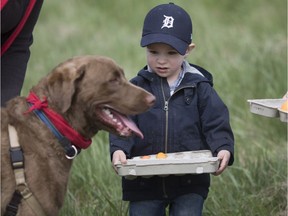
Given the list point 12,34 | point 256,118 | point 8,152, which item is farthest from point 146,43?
point 256,118

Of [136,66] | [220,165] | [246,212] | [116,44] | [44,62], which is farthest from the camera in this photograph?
[116,44]

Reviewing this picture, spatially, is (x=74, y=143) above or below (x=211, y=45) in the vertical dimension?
below

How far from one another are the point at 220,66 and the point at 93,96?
17.5ft

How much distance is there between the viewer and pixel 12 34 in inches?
179

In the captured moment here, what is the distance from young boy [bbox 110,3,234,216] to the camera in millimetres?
4535

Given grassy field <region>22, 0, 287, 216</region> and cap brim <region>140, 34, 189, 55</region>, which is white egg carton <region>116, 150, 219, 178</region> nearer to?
cap brim <region>140, 34, 189, 55</region>

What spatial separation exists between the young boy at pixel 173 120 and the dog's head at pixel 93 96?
40cm

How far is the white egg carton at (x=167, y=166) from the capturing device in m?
4.18

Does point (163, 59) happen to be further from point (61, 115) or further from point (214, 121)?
point (61, 115)

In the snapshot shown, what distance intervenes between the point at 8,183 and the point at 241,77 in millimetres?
5154

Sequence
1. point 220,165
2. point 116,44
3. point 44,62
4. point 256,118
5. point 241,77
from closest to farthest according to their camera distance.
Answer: point 220,165, point 256,118, point 241,77, point 44,62, point 116,44

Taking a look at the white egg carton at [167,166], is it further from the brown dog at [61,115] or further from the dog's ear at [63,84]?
the dog's ear at [63,84]

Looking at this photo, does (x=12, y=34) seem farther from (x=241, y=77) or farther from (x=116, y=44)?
(x=116, y=44)

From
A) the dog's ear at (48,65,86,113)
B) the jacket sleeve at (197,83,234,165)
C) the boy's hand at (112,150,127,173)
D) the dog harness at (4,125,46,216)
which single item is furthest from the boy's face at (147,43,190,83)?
the dog harness at (4,125,46,216)
